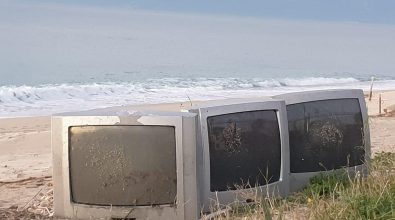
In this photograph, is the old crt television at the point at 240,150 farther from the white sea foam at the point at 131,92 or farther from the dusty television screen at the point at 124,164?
the white sea foam at the point at 131,92

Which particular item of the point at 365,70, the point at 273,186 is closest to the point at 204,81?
the point at 365,70

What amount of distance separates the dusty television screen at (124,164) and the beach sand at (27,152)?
70 cm

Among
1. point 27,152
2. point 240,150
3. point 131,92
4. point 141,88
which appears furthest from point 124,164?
point 141,88

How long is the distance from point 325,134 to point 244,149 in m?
0.88

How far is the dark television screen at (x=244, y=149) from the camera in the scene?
5578mm

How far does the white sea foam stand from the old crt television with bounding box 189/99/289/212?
11.1 m

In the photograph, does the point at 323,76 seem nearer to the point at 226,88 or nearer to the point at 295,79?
the point at 295,79

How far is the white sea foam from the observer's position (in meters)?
19.9

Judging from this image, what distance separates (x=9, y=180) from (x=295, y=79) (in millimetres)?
25703

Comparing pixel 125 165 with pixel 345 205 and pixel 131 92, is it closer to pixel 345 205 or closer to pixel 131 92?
pixel 345 205

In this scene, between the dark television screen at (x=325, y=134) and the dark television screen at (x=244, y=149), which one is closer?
the dark television screen at (x=244, y=149)

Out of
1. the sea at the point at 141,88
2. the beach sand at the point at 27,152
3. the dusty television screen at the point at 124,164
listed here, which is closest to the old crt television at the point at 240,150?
the dusty television screen at the point at 124,164

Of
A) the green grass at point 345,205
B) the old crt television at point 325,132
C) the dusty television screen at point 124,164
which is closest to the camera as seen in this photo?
the green grass at point 345,205

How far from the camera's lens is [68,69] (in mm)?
33969
